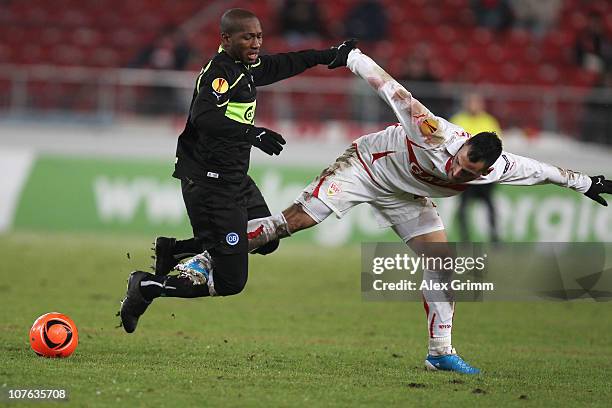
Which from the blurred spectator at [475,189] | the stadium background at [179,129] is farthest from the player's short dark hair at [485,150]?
the stadium background at [179,129]

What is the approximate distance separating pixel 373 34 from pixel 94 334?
43.1 feet

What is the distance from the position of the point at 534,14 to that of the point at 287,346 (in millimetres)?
14304

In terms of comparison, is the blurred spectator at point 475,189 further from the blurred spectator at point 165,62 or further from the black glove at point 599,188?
the black glove at point 599,188

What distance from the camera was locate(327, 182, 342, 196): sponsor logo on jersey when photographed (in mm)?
8125

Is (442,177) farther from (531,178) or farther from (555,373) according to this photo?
(555,373)

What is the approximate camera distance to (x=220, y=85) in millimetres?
7332

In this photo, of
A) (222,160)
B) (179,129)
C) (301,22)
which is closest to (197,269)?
(222,160)

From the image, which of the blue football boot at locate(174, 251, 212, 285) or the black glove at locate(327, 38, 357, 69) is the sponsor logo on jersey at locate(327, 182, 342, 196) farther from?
the blue football boot at locate(174, 251, 212, 285)

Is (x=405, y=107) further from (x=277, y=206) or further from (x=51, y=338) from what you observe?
(x=277, y=206)

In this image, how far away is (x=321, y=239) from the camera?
17625 millimetres

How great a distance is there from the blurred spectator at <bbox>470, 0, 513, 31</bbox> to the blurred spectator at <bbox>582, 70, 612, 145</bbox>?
3767mm

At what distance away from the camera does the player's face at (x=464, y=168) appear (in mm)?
7324

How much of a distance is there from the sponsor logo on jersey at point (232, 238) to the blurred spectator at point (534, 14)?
593 inches

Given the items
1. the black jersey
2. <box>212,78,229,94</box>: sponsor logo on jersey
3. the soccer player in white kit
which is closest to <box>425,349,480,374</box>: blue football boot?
the soccer player in white kit
